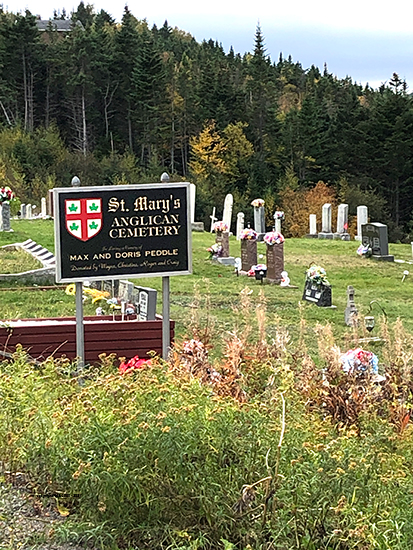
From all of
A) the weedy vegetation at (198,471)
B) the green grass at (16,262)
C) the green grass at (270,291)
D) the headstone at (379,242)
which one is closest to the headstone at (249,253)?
the green grass at (270,291)

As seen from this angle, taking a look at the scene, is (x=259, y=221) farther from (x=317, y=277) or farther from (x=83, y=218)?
(x=83, y=218)

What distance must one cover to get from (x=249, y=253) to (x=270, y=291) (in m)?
2.76

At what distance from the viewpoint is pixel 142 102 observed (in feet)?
237

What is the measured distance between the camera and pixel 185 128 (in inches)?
2896

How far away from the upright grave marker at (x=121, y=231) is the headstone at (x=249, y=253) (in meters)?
11.2

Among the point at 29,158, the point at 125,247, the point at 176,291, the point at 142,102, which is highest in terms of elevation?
the point at 142,102

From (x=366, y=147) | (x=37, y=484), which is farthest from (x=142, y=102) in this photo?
(x=37, y=484)

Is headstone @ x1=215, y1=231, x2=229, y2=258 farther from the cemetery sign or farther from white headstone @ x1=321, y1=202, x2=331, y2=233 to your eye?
the cemetery sign

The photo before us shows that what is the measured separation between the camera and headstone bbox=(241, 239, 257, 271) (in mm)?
20422

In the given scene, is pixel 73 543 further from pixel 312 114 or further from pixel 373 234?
pixel 312 114

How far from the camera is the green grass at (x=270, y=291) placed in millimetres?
13922

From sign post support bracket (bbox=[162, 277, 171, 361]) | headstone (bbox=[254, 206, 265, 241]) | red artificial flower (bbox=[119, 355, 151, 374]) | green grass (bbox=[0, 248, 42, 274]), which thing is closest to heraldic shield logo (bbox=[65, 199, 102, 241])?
sign post support bracket (bbox=[162, 277, 171, 361])

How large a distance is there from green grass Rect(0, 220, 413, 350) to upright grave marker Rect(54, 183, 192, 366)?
77cm

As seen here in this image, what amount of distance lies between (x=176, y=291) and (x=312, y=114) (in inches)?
2057
